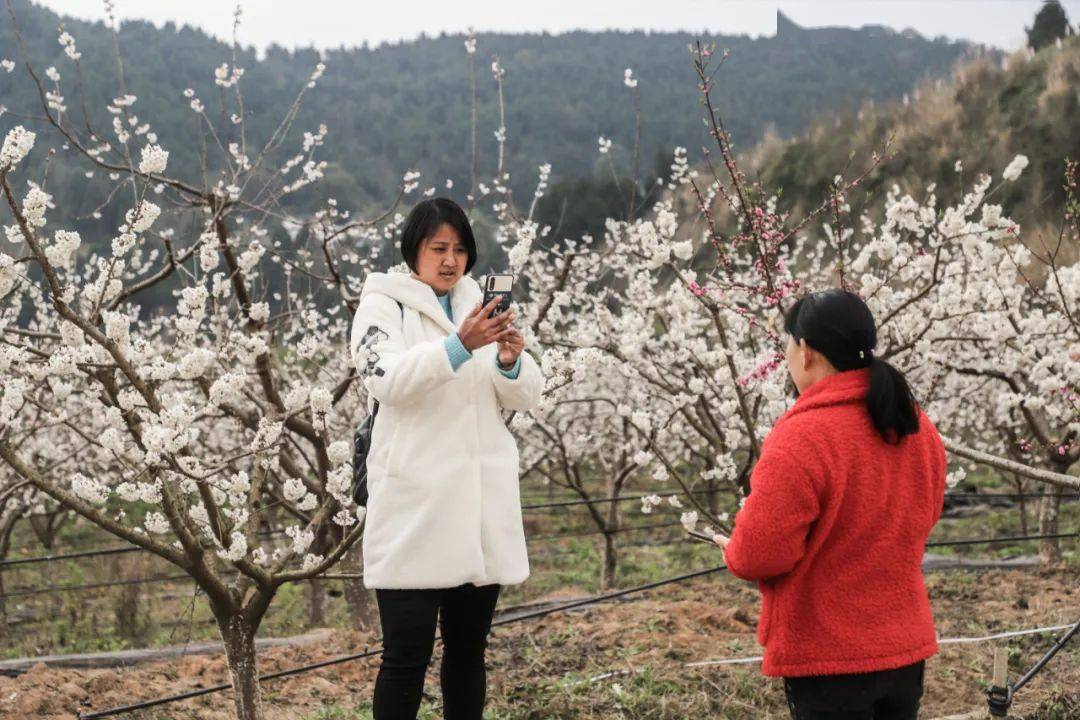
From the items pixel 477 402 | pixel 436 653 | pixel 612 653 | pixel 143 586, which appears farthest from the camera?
pixel 143 586

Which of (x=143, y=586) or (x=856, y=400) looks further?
(x=143, y=586)

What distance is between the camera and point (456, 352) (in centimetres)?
204

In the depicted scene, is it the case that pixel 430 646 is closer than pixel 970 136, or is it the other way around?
pixel 430 646

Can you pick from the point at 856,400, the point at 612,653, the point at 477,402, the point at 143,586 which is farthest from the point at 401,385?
the point at 143,586

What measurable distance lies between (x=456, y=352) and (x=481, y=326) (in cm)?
8

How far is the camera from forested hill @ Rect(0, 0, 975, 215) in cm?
2803

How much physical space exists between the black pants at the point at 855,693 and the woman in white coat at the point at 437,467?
66cm

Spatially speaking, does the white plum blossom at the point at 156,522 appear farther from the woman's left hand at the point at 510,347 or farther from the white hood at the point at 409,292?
the woman's left hand at the point at 510,347

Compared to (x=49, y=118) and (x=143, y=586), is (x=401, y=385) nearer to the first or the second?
(x=49, y=118)

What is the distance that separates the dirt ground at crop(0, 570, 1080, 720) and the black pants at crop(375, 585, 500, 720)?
4.67 ft

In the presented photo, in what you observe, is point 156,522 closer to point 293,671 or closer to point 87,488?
point 87,488

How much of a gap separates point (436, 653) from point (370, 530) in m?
3.10

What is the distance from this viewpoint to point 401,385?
2.04m

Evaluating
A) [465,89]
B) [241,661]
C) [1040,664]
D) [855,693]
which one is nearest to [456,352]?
[855,693]
